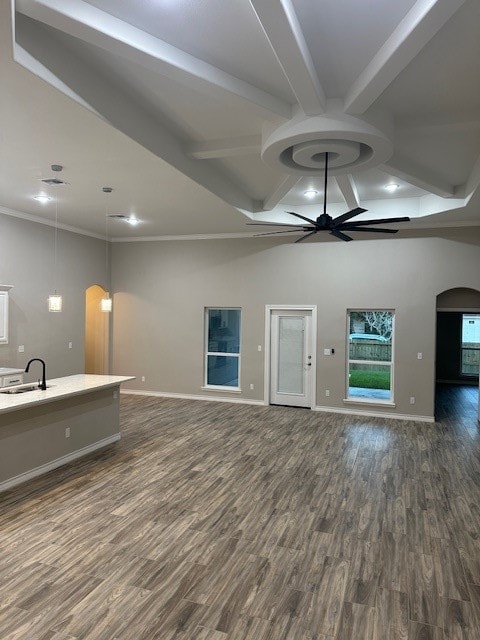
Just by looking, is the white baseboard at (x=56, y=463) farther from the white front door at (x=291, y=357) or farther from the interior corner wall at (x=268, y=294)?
the white front door at (x=291, y=357)

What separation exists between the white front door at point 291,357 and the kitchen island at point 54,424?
339 cm

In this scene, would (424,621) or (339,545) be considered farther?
(339,545)

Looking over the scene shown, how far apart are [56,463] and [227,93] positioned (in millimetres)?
4164

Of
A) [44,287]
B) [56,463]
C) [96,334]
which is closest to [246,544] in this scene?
[56,463]

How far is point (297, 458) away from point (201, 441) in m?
1.38

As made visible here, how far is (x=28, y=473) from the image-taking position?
4.38 m

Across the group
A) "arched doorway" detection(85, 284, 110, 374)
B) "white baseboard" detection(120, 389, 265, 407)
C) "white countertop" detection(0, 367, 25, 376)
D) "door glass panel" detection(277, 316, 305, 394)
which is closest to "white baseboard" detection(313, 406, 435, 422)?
"door glass panel" detection(277, 316, 305, 394)

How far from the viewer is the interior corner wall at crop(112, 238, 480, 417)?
7.23 metres

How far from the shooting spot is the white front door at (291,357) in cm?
798

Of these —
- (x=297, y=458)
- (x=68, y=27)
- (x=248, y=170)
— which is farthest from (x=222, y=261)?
(x=68, y=27)

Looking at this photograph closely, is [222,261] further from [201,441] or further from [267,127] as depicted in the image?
[267,127]

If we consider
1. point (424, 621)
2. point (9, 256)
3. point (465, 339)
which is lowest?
point (424, 621)

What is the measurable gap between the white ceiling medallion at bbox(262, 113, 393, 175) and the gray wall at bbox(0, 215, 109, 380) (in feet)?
15.4

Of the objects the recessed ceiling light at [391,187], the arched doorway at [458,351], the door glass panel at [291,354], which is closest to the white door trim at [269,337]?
the door glass panel at [291,354]
